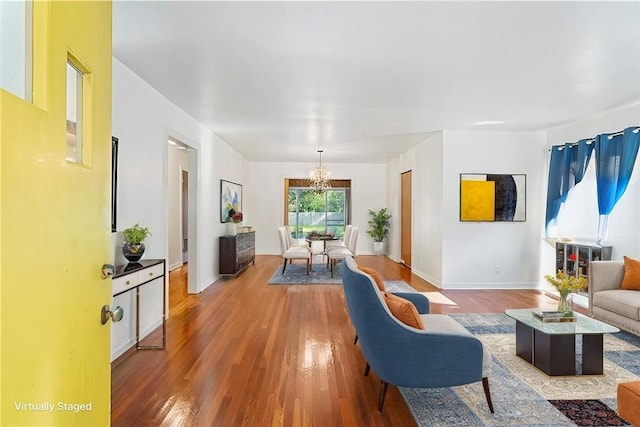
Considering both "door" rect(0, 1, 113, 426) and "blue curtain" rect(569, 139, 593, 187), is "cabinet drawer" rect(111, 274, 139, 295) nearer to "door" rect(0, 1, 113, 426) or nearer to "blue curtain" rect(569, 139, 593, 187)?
"door" rect(0, 1, 113, 426)

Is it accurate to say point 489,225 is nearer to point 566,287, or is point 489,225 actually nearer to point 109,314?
point 566,287

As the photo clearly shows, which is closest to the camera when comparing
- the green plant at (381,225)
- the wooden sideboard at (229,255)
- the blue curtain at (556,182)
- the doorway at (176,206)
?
the blue curtain at (556,182)

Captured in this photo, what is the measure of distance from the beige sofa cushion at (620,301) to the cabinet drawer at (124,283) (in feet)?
15.0

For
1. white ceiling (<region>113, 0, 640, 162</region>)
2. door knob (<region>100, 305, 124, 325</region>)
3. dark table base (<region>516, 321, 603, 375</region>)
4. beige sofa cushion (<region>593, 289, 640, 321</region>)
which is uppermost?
white ceiling (<region>113, 0, 640, 162</region>)

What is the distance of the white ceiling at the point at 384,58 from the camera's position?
2.24 m

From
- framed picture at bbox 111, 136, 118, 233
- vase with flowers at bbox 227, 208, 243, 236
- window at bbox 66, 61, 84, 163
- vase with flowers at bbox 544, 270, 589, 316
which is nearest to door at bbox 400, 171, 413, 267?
vase with flowers at bbox 227, 208, 243, 236

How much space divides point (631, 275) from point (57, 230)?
4936 mm

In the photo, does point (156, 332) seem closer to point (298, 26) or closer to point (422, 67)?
point (298, 26)

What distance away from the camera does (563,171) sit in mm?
5141

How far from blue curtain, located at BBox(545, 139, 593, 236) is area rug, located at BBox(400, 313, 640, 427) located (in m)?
2.70

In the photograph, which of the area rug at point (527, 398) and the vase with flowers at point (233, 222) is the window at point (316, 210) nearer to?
the vase with flowers at point (233, 222)

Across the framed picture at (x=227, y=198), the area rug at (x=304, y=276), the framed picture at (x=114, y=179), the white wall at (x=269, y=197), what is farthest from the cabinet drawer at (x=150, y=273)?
the white wall at (x=269, y=197)

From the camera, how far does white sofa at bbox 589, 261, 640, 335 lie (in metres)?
3.30

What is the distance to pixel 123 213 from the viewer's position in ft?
10.3
